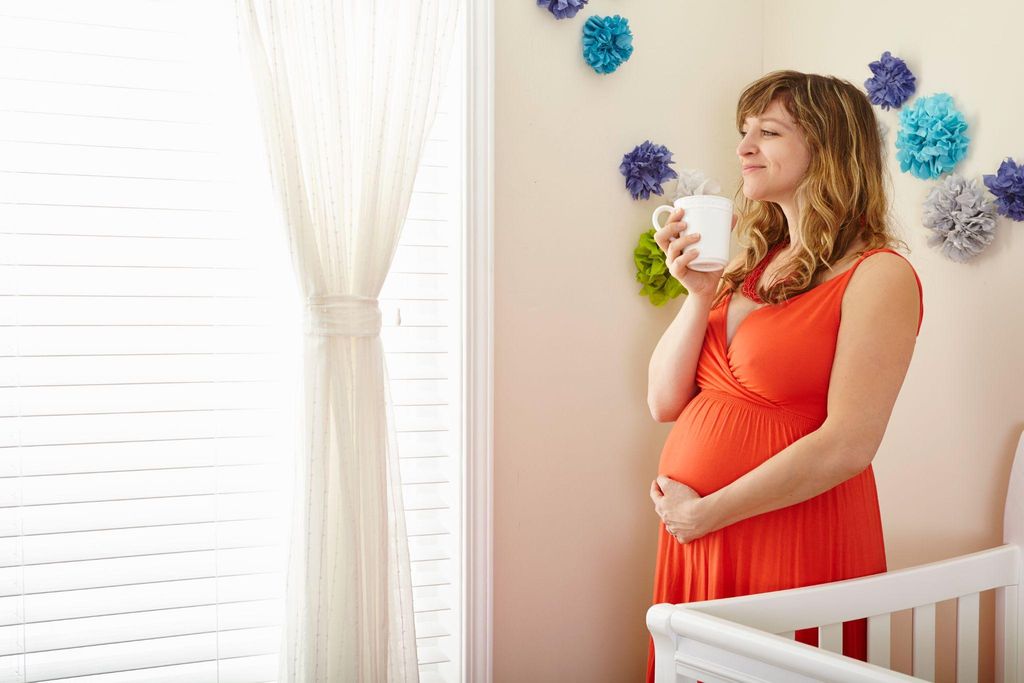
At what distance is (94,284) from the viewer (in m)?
1.42

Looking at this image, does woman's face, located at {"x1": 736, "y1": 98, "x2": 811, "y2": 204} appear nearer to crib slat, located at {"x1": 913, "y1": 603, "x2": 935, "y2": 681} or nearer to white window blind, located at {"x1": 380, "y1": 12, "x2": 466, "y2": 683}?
white window blind, located at {"x1": 380, "y1": 12, "x2": 466, "y2": 683}

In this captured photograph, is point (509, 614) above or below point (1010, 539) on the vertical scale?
below

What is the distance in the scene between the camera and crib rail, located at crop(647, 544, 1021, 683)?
95 cm

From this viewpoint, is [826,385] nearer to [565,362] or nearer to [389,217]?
[565,362]

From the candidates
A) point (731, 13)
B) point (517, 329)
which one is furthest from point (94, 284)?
point (731, 13)

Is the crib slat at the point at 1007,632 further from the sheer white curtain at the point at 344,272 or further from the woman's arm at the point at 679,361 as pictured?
the sheer white curtain at the point at 344,272

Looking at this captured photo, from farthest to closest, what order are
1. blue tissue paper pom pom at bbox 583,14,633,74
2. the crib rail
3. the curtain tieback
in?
blue tissue paper pom pom at bbox 583,14,633,74 → the curtain tieback → the crib rail

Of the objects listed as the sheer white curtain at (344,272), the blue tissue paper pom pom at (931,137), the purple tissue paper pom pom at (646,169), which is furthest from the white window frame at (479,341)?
the blue tissue paper pom pom at (931,137)

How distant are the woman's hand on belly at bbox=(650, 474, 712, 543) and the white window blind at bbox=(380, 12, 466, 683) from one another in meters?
0.42

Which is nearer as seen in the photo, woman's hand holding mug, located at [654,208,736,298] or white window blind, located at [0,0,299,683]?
woman's hand holding mug, located at [654,208,736,298]

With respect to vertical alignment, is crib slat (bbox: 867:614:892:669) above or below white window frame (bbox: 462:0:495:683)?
below

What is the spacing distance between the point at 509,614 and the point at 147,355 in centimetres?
86

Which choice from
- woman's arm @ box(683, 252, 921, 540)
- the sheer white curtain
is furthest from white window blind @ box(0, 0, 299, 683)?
woman's arm @ box(683, 252, 921, 540)

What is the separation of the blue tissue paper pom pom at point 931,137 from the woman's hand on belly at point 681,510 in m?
0.75
